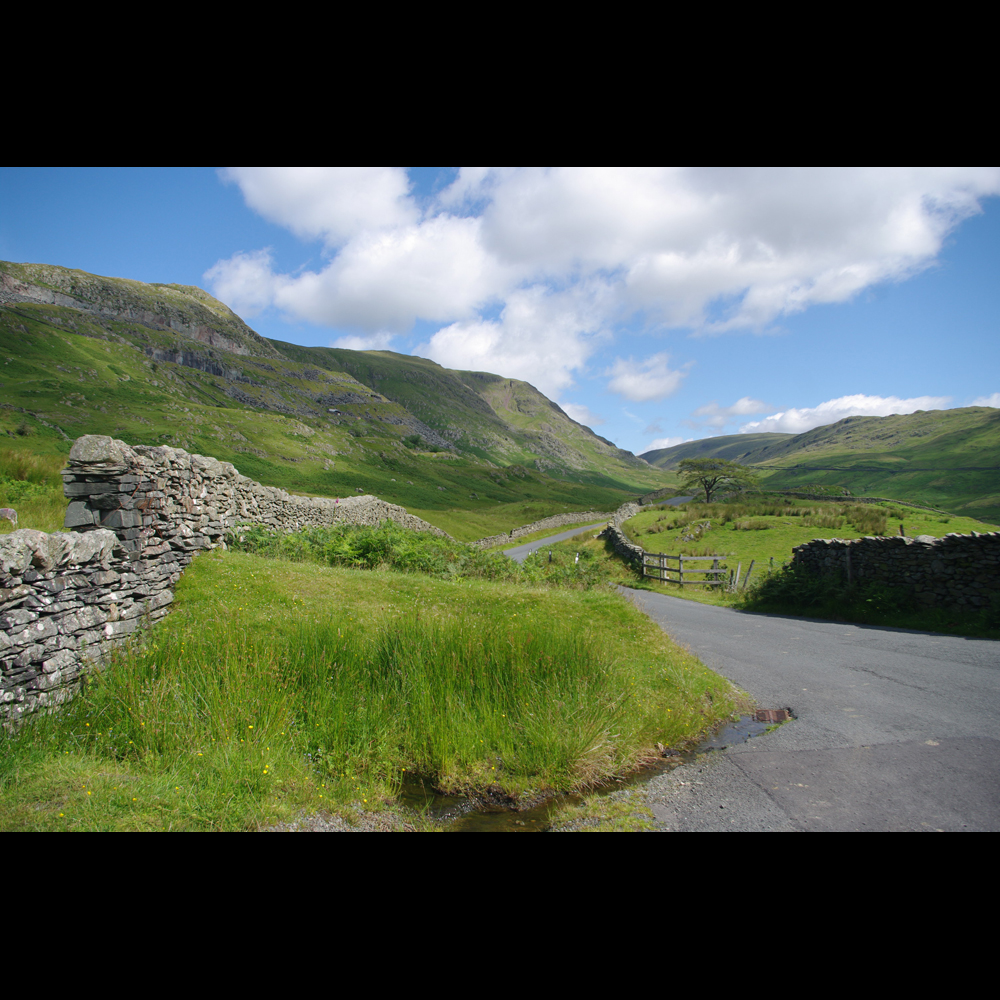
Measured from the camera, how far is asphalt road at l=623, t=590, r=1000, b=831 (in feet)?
15.7

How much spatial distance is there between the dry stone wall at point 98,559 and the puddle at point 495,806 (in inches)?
192

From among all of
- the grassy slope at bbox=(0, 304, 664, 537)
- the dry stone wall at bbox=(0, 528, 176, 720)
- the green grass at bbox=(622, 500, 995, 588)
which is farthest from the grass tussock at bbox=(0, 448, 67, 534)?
the grassy slope at bbox=(0, 304, 664, 537)

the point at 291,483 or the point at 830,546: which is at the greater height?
the point at 291,483

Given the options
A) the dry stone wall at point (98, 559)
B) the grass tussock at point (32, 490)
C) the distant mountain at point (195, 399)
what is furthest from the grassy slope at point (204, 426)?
the dry stone wall at point (98, 559)

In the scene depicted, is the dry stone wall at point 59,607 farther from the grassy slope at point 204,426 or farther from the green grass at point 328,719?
the grassy slope at point 204,426

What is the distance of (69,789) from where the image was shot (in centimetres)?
480

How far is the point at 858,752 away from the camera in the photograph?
6.00 metres

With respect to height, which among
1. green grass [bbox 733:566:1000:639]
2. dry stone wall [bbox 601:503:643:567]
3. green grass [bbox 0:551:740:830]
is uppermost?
dry stone wall [bbox 601:503:643:567]

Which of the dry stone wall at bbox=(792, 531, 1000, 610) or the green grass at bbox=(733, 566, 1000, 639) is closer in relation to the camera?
the green grass at bbox=(733, 566, 1000, 639)

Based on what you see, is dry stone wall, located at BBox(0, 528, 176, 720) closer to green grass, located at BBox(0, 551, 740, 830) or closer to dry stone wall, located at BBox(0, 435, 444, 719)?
dry stone wall, located at BBox(0, 435, 444, 719)

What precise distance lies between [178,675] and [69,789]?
211cm

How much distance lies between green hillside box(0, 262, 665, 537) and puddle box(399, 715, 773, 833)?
42.5 m
